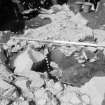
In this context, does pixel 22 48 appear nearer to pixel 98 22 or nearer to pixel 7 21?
pixel 7 21

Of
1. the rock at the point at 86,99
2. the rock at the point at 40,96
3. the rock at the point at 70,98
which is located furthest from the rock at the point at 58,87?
the rock at the point at 86,99

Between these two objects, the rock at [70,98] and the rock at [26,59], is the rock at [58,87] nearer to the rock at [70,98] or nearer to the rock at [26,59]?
the rock at [70,98]

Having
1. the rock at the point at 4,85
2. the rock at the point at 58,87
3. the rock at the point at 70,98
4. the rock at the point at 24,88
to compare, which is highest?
the rock at the point at 4,85

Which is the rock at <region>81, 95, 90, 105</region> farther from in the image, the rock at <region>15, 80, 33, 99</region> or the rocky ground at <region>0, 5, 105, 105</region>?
the rock at <region>15, 80, 33, 99</region>

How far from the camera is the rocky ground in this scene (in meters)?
4.39

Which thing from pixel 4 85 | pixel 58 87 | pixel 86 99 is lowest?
pixel 86 99

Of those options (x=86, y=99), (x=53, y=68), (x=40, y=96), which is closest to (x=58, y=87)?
(x=40, y=96)

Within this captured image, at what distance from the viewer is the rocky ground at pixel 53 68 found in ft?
14.4

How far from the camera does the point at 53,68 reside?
544 centimetres

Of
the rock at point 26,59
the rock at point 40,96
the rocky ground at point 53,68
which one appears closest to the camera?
the rock at point 40,96

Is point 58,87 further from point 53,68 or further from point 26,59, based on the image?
point 26,59

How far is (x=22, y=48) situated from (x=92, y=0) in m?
3.87

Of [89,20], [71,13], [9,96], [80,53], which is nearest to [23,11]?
[71,13]

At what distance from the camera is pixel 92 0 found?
825 centimetres
